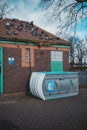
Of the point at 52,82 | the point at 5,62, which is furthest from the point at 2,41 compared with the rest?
the point at 52,82

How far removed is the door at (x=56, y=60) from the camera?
69.7 ft

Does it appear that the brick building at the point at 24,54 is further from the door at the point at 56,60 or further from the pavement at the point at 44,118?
the pavement at the point at 44,118

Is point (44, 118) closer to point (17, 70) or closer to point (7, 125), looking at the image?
point (7, 125)

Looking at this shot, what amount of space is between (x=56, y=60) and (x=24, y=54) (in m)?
3.93

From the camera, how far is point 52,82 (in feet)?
54.4

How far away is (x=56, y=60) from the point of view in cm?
2156

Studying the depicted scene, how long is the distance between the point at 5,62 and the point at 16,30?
15.2ft

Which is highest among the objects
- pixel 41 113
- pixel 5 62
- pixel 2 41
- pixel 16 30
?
pixel 16 30

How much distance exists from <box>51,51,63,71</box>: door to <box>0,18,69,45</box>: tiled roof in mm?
1140

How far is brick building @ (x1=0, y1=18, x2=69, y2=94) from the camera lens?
1808 centimetres

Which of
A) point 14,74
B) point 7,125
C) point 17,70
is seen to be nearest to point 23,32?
point 17,70

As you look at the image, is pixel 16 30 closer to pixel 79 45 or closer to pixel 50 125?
pixel 50 125

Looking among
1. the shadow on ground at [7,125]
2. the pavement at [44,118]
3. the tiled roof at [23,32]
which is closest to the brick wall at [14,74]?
the tiled roof at [23,32]

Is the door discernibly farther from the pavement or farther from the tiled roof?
the pavement
